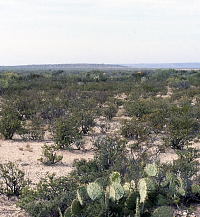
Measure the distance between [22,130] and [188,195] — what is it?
8.22m

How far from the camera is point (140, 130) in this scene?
34.5 feet

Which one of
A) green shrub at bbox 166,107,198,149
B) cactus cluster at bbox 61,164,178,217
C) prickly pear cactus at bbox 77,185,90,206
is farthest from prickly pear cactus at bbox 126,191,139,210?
green shrub at bbox 166,107,198,149

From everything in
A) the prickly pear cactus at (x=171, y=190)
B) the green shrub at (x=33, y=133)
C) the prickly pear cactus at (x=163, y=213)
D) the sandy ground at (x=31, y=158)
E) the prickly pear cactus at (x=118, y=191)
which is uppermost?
the prickly pear cactus at (x=118, y=191)

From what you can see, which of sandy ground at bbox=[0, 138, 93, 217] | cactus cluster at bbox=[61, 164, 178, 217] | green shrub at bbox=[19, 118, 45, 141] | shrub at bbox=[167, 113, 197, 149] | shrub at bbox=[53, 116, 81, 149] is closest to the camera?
cactus cluster at bbox=[61, 164, 178, 217]

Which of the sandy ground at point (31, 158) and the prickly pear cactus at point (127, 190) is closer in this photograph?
the prickly pear cactus at point (127, 190)

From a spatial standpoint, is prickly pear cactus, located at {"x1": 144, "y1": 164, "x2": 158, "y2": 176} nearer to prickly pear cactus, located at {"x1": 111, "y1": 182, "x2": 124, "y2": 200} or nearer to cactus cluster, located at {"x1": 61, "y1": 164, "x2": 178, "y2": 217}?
cactus cluster, located at {"x1": 61, "y1": 164, "x2": 178, "y2": 217}

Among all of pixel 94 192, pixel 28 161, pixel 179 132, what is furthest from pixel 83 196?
pixel 179 132

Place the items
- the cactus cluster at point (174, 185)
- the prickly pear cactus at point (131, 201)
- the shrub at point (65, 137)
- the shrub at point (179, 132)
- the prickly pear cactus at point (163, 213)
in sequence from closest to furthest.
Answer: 1. the prickly pear cactus at point (163, 213)
2. the prickly pear cactus at point (131, 201)
3. the cactus cluster at point (174, 185)
4. the shrub at point (179, 132)
5. the shrub at point (65, 137)

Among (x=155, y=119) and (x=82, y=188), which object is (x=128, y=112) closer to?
(x=155, y=119)

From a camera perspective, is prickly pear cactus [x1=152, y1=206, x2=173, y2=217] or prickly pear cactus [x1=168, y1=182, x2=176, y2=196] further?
prickly pear cactus [x1=168, y1=182, x2=176, y2=196]

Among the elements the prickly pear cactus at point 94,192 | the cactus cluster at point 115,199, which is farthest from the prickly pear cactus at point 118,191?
the prickly pear cactus at point 94,192

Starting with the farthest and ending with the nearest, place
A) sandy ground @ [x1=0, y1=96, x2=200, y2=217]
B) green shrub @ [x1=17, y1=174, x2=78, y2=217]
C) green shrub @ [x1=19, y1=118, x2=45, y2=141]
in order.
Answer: green shrub @ [x1=19, y1=118, x2=45, y2=141], sandy ground @ [x1=0, y1=96, x2=200, y2=217], green shrub @ [x1=17, y1=174, x2=78, y2=217]

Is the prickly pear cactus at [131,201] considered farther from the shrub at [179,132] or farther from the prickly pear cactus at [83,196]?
the shrub at [179,132]

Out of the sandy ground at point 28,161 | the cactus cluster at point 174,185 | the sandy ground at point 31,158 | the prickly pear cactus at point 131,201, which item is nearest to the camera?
the prickly pear cactus at point 131,201
